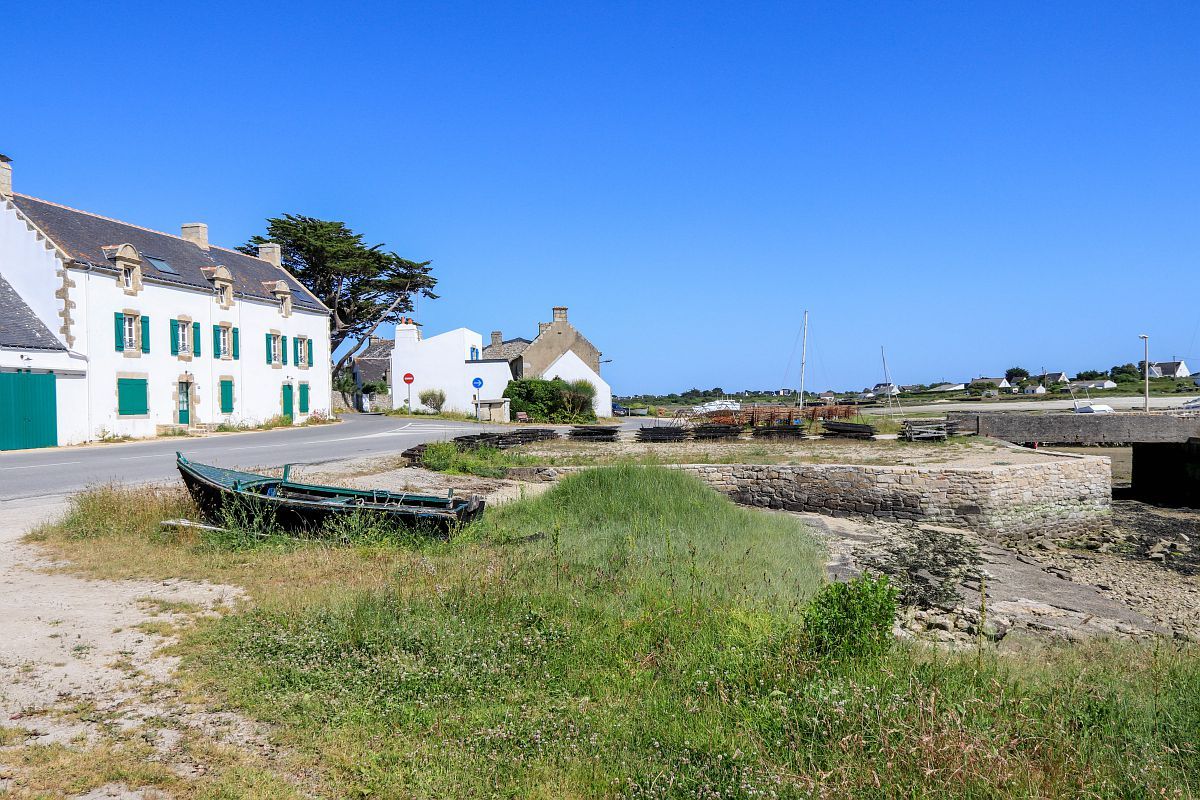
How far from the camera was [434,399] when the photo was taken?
149 feet

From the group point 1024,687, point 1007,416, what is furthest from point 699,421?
point 1024,687

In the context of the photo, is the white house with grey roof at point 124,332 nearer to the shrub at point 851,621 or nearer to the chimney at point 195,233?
the chimney at point 195,233

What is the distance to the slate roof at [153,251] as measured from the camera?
88.5ft

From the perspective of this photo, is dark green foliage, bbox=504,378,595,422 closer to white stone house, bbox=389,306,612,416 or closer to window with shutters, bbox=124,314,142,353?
white stone house, bbox=389,306,612,416

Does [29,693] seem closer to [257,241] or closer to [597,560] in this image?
[597,560]

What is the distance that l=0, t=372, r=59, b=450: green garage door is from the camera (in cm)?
2269

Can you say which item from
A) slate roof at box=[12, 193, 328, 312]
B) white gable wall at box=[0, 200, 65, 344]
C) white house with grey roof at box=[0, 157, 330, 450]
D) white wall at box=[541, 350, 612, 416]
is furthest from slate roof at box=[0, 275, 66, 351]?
white wall at box=[541, 350, 612, 416]

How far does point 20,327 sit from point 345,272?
2483cm

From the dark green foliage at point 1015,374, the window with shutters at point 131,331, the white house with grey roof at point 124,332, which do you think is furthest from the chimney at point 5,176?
the dark green foliage at point 1015,374

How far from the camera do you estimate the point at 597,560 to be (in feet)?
28.7

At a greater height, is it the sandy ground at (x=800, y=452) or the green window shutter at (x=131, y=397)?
the green window shutter at (x=131, y=397)

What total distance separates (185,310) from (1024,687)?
32953mm

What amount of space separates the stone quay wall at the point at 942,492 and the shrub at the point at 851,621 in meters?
12.7

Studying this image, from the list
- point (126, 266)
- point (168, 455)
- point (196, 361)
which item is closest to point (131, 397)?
point (196, 361)
